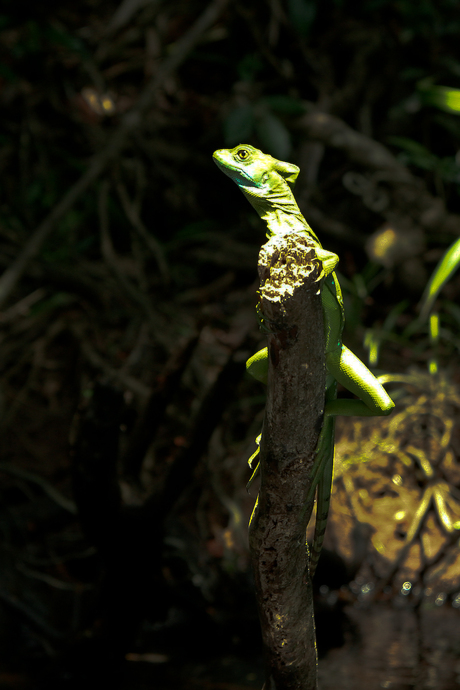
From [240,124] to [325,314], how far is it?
2895 mm

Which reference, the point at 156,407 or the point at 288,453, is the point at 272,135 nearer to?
the point at 156,407

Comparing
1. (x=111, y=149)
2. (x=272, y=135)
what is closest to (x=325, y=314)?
(x=272, y=135)

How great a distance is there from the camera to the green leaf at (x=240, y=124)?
12.4ft

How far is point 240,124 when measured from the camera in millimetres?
3824

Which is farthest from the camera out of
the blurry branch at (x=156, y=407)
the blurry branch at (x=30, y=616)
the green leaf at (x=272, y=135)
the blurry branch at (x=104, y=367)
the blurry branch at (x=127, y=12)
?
the blurry branch at (x=127, y=12)

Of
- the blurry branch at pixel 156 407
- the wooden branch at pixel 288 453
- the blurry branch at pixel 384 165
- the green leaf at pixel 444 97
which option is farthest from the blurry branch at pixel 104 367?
the blurry branch at pixel 384 165

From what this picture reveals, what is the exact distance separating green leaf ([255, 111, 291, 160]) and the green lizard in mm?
2564

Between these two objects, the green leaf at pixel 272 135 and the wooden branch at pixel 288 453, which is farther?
the green leaf at pixel 272 135

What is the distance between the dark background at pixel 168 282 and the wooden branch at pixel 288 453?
105cm

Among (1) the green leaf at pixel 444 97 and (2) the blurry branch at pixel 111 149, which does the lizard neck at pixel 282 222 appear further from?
(2) the blurry branch at pixel 111 149

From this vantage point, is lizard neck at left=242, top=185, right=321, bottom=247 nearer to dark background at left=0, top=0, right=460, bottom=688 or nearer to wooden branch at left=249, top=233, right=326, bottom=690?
wooden branch at left=249, top=233, right=326, bottom=690

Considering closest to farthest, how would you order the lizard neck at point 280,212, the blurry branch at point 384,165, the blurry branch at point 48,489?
the lizard neck at point 280,212, the blurry branch at point 48,489, the blurry branch at point 384,165

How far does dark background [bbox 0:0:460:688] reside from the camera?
8.27ft

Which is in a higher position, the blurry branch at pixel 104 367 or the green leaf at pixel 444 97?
the green leaf at pixel 444 97
